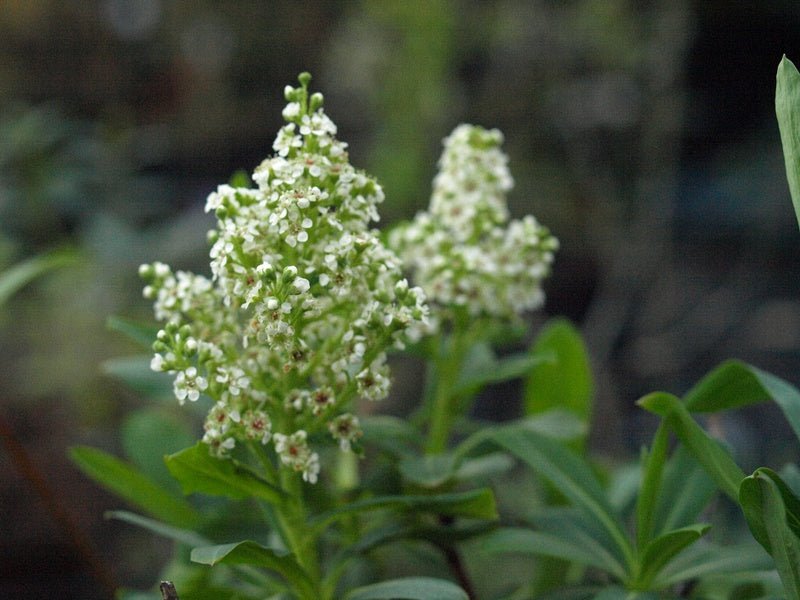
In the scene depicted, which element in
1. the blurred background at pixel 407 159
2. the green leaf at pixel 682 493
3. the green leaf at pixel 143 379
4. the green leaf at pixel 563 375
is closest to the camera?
the green leaf at pixel 682 493

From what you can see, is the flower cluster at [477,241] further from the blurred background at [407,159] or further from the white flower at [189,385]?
the blurred background at [407,159]

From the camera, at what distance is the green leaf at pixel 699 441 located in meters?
0.66

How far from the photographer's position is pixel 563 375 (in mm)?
1069

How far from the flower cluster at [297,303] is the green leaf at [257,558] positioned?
71 millimetres

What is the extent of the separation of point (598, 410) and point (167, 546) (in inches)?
46.7

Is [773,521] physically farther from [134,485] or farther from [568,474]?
[134,485]

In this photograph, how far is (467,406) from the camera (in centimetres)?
107

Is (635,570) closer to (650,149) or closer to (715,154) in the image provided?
(650,149)

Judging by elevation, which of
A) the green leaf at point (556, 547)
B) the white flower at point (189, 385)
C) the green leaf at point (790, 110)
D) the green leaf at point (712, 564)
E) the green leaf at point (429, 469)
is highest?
the green leaf at point (790, 110)

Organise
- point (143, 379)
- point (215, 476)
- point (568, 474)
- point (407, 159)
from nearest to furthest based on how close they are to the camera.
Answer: point (215, 476), point (568, 474), point (143, 379), point (407, 159)

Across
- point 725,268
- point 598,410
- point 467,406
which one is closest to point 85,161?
point 598,410

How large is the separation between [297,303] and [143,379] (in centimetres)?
37

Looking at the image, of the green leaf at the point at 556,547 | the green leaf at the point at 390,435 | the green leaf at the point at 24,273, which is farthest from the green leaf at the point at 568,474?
the green leaf at the point at 24,273

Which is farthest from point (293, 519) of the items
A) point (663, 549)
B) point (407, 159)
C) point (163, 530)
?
point (407, 159)
